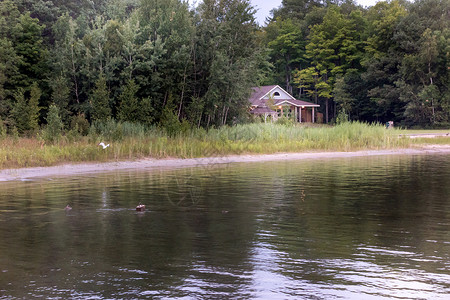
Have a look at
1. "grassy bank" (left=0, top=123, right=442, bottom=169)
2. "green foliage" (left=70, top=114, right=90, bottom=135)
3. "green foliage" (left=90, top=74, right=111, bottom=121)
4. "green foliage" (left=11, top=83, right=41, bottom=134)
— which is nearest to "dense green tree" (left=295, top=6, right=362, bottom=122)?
"grassy bank" (left=0, top=123, right=442, bottom=169)

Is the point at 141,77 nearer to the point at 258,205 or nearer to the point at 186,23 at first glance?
the point at 186,23

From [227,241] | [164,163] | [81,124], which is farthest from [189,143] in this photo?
[227,241]

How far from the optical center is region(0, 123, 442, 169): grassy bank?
23.8 meters

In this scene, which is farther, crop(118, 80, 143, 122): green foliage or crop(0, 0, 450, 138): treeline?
crop(0, 0, 450, 138): treeline

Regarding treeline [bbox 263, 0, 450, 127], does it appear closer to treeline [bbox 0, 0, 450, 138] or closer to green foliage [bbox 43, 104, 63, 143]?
treeline [bbox 0, 0, 450, 138]

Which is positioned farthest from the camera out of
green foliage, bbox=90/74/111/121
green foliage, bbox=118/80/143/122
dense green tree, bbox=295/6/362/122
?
dense green tree, bbox=295/6/362/122

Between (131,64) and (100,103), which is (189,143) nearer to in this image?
(100,103)

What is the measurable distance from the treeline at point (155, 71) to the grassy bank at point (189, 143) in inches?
107

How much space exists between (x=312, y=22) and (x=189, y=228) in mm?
94978

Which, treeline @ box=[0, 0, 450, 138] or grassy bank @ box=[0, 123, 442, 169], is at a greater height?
treeline @ box=[0, 0, 450, 138]

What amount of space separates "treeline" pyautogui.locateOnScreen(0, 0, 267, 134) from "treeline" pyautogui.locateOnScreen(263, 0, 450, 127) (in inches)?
1391

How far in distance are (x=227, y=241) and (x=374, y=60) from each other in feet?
251

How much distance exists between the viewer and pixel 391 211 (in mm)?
12617

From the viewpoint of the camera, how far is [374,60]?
81.4 m
